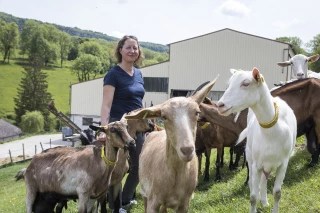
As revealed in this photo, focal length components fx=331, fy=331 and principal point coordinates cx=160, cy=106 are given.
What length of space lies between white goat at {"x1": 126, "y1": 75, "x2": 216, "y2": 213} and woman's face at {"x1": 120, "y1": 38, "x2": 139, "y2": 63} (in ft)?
4.42

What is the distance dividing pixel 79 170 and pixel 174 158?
6.97 ft

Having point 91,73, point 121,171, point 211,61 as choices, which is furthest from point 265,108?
point 91,73

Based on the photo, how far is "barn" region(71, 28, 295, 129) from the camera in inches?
1033

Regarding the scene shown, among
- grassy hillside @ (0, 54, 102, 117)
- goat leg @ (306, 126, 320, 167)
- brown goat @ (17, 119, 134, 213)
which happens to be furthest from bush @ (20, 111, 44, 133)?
goat leg @ (306, 126, 320, 167)

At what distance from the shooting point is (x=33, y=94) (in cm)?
5678

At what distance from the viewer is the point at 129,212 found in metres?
5.28

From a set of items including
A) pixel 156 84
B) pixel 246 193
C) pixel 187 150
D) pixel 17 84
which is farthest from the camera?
pixel 17 84

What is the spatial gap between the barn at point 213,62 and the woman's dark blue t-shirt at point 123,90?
22.9m

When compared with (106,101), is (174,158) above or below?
below

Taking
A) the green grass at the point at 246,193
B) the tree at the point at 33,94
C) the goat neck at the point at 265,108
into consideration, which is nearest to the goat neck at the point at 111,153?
the green grass at the point at 246,193

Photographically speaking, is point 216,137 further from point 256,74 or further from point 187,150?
point 187,150

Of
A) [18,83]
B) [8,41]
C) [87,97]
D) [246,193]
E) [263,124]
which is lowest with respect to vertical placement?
[246,193]

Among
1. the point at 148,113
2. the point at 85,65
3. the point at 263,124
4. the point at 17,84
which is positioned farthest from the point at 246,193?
the point at 85,65

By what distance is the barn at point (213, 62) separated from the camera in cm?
2623
